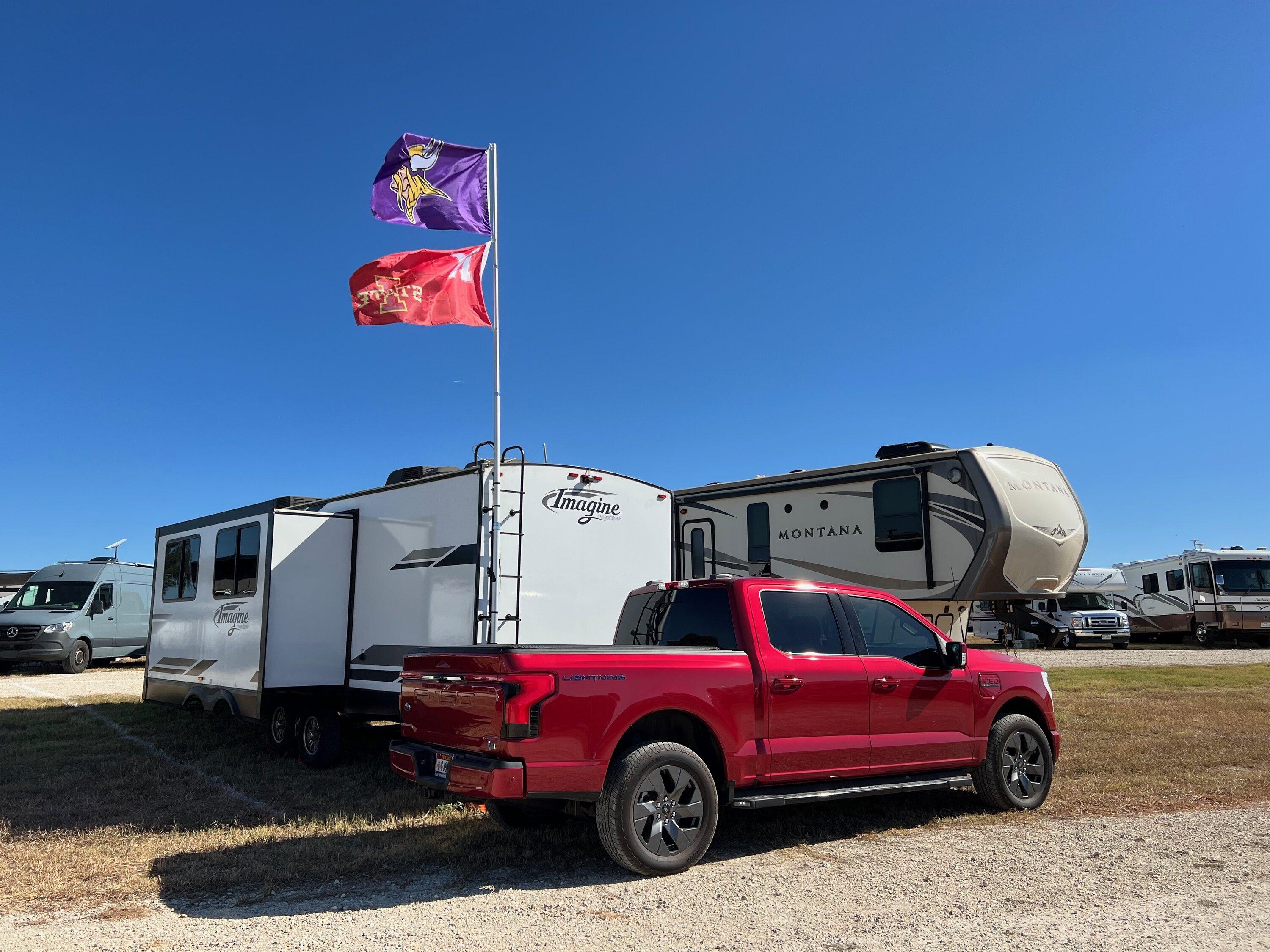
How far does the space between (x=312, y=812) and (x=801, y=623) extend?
412 cm

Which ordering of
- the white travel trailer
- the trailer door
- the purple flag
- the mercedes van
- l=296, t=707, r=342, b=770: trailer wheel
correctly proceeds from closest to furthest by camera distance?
l=296, t=707, r=342, b=770: trailer wheel
the trailer door
the purple flag
the mercedes van
the white travel trailer

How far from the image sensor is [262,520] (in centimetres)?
980

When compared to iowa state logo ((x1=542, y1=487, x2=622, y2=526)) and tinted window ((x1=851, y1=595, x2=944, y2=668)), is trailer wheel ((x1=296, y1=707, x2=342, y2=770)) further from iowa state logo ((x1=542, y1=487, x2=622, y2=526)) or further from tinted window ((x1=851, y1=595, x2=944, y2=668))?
tinted window ((x1=851, y1=595, x2=944, y2=668))

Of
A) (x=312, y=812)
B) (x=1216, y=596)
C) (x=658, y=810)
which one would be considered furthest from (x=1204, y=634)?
(x=312, y=812)

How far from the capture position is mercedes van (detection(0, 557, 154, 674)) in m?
20.9

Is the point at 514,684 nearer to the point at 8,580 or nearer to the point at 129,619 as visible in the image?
the point at 129,619

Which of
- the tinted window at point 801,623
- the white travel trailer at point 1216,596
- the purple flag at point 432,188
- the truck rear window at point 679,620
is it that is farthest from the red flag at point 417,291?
the white travel trailer at point 1216,596

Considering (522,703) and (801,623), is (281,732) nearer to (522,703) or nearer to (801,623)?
(522,703)

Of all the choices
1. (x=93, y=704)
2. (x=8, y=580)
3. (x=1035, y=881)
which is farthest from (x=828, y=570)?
(x=8, y=580)

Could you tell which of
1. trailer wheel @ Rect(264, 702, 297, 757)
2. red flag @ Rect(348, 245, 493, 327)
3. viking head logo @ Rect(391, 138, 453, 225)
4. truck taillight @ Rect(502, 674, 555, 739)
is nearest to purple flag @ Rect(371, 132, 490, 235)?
viking head logo @ Rect(391, 138, 453, 225)

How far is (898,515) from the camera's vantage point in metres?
13.2

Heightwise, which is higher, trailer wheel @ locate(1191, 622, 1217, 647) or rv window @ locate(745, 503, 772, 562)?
rv window @ locate(745, 503, 772, 562)

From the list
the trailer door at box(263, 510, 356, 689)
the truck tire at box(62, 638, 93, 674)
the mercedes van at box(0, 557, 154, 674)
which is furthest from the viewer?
the truck tire at box(62, 638, 93, 674)

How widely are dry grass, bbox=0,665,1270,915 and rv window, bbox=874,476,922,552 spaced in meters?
2.96
